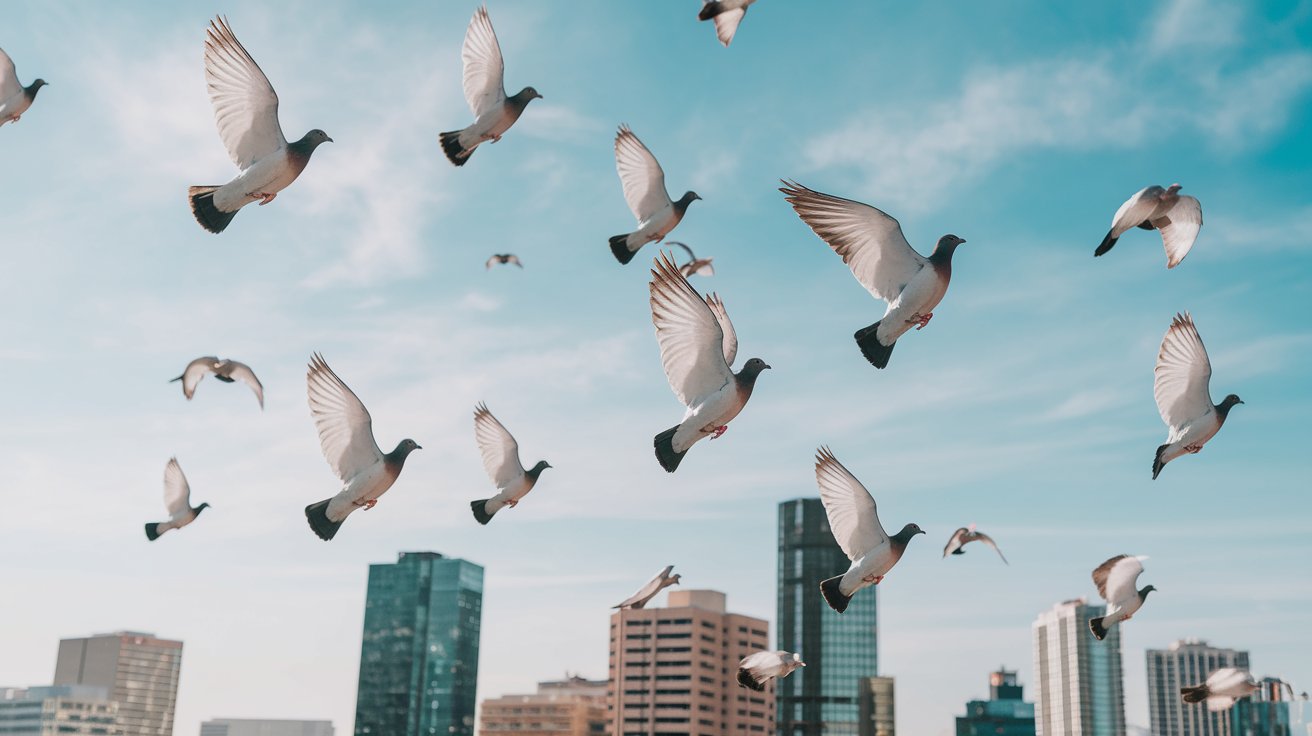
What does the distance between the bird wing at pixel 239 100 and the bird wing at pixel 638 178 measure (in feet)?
19.5

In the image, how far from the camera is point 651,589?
2070 centimetres

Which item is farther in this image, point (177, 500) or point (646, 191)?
point (177, 500)

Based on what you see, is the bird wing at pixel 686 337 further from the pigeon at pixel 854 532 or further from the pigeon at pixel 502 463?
the pigeon at pixel 502 463

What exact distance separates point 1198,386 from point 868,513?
5.90 meters

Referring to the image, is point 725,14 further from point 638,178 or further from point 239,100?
point 239,100

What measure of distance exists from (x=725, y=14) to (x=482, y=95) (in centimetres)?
444

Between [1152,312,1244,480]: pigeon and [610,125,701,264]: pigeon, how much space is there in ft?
26.6

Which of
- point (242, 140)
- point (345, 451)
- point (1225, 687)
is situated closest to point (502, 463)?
point (345, 451)

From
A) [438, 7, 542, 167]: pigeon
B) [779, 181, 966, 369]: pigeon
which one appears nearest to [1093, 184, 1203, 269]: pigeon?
[779, 181, 966, 369]: pigeon

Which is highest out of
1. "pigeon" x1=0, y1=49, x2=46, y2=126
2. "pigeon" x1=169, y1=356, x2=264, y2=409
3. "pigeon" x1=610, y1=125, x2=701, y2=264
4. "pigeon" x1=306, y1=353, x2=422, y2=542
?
"pigeon" x1=0, y1=49, x2=46, y2=126

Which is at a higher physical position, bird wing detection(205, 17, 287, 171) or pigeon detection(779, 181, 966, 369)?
bird wing detection(205, 17, 287, 171)

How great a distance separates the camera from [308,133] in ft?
61.9

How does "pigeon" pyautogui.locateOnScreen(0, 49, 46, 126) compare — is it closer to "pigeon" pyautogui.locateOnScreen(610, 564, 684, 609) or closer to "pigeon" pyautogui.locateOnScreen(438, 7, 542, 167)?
"pigeon" pyautogui.locateOnScreen(438, 7, 542, 167)

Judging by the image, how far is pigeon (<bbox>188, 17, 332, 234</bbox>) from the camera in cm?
1805
